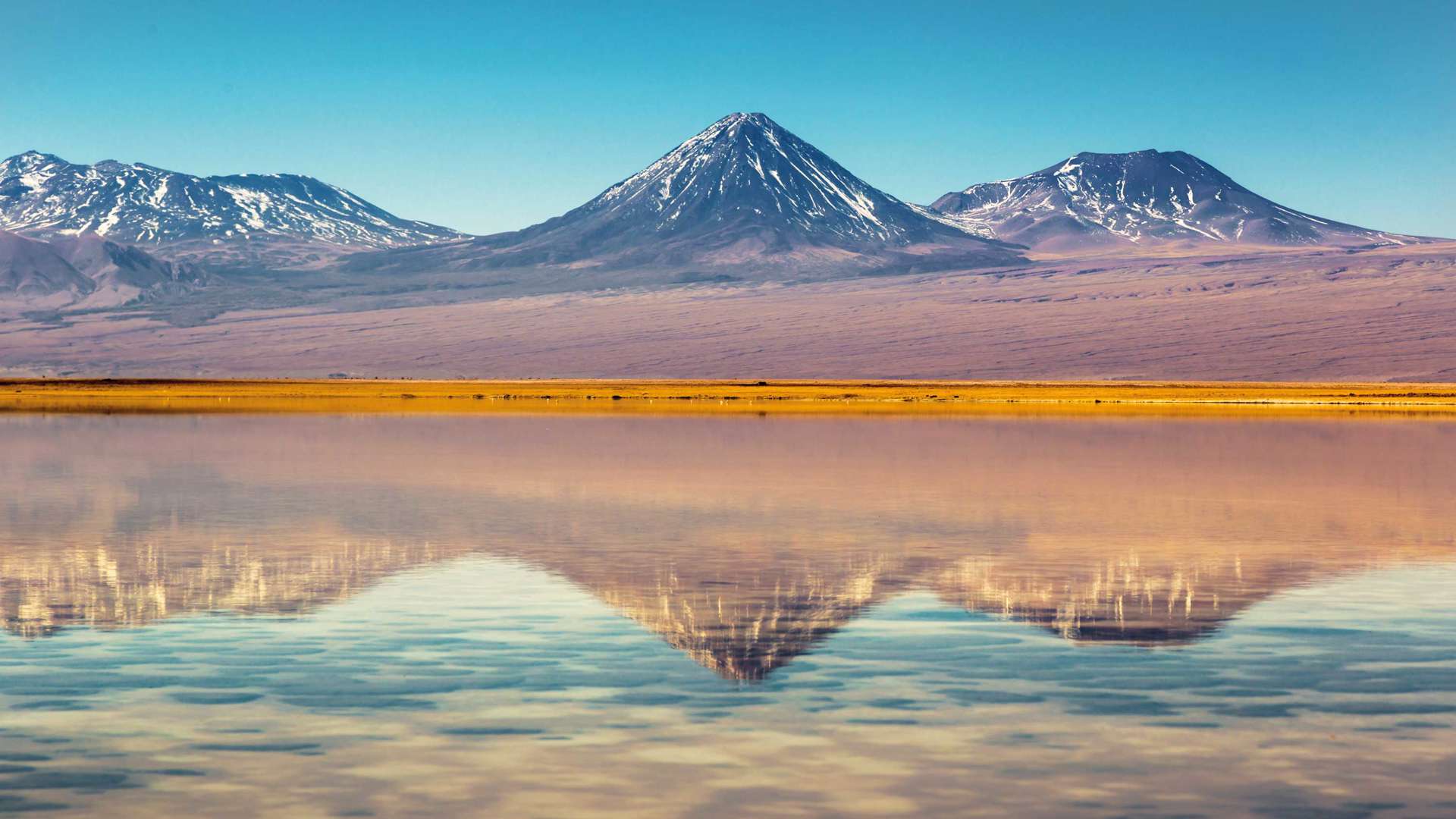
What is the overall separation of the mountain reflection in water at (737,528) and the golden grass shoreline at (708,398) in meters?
35.3

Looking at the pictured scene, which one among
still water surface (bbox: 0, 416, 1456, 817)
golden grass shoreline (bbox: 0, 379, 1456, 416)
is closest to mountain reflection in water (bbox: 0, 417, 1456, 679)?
still water surface (bbox: 0, 416, 1456, 817)

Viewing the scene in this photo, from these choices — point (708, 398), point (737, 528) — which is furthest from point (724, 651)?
point (708, 398)

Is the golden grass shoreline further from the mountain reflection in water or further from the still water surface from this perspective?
the still water surface

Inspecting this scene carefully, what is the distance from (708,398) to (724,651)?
272 feet

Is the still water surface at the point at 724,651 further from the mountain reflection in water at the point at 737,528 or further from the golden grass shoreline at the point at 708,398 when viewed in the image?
Answer: the golden grass shoreline at the point at 708,398

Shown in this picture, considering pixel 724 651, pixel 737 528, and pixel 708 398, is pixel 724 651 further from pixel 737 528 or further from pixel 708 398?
pixel 708 398

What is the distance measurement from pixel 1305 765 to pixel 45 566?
40.8 ft

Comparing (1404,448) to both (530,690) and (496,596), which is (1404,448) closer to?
(496,596)

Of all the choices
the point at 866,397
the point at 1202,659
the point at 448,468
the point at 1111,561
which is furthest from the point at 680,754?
the point at 866,397

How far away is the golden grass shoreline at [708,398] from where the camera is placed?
76.7 m

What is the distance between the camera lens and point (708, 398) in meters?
95.2

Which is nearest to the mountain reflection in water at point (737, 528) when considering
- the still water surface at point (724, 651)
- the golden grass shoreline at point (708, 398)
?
the still water surface at point (724, 651)

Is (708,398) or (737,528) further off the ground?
(708,398)

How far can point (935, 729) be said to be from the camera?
31.7 feet
